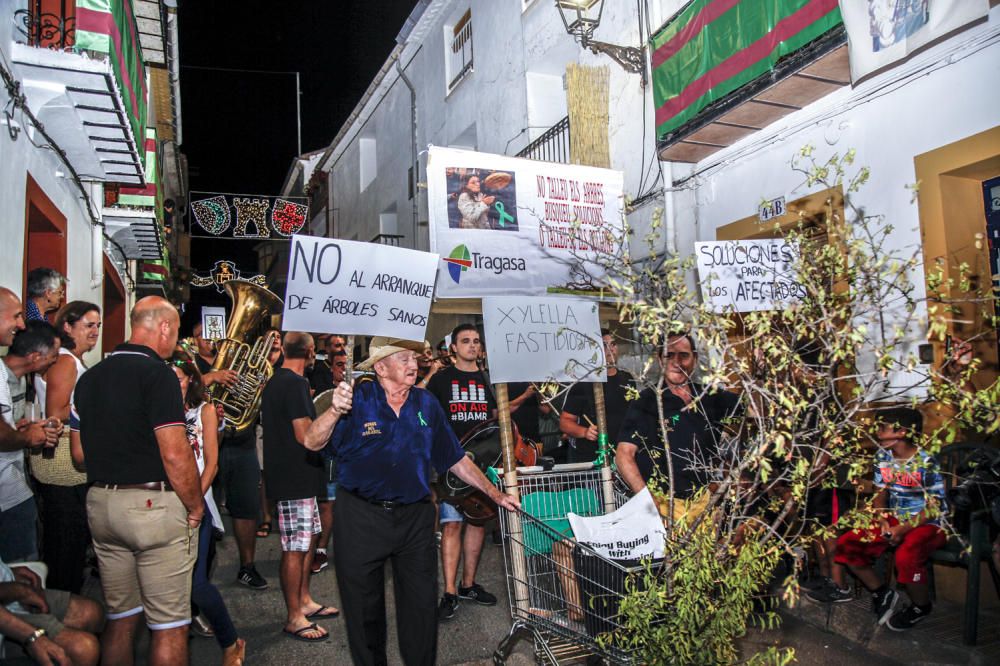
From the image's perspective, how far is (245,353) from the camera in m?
6.43

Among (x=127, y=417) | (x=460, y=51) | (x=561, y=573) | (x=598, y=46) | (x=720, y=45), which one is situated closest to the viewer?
(x=127, y=417)

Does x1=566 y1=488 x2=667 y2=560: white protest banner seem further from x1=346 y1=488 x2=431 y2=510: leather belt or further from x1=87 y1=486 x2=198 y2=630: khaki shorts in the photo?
x1=87 y1=486 x2=198 y2=630: khaki shorts

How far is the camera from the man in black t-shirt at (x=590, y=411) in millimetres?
6011

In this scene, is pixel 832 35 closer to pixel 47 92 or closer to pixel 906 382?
pixel 906 382

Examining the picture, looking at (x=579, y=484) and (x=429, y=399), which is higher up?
(x=429, y=399)

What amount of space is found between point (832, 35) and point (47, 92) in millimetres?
7023

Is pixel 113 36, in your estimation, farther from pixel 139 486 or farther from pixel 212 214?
pixel 212 214

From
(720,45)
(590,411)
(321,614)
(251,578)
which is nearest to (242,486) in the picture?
(251,578)

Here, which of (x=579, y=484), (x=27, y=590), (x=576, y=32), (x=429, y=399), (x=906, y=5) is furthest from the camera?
(x=576, y=32)

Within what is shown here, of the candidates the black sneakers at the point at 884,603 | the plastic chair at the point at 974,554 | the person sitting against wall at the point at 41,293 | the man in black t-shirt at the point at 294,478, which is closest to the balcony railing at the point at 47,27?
the person sitting against wall at the point at 41,293

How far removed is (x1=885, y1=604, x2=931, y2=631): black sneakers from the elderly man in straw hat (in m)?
3.11

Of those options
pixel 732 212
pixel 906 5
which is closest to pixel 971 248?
pixel 906 5

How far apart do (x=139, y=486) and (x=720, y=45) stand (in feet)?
22.6

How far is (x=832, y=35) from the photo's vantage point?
20.9ft
